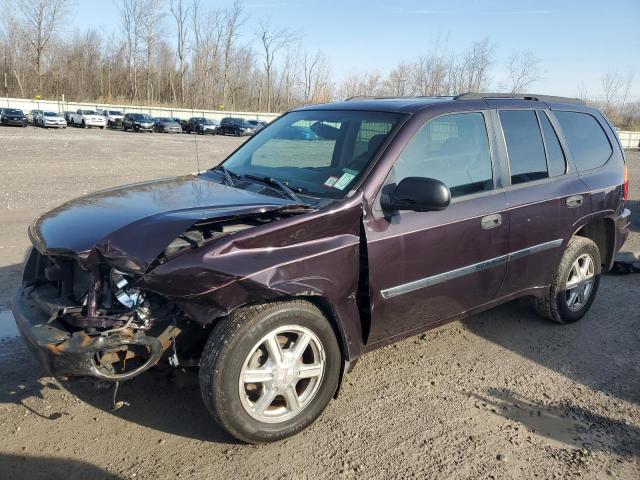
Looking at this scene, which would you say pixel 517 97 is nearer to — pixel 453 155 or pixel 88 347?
pixel 453 155

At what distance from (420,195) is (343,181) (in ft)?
1.66

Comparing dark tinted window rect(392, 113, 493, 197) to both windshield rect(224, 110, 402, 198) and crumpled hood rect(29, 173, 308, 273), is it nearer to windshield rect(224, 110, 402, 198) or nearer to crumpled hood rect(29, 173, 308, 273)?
windshield rect(224, 110, 402, 198)

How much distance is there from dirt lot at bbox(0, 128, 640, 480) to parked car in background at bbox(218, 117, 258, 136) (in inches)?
1609

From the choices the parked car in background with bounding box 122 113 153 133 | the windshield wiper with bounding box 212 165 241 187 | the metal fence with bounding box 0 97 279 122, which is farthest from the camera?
the metal fence with bounding box 0 97 279 122

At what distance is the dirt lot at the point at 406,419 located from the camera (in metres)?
2.75

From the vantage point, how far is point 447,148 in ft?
11.8

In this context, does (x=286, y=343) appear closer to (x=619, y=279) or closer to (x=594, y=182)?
(x=594, y=182)

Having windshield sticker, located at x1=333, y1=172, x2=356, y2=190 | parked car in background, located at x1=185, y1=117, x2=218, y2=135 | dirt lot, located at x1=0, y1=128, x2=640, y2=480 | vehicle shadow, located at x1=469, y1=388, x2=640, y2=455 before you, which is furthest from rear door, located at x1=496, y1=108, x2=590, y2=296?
parked car in background, located at x1=185, y1=117, x2=218, y2=135

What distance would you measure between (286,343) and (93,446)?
1.18 m

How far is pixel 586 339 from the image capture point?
175 inches

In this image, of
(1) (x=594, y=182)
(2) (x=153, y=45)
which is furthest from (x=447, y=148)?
(2) (x=153, y=45)

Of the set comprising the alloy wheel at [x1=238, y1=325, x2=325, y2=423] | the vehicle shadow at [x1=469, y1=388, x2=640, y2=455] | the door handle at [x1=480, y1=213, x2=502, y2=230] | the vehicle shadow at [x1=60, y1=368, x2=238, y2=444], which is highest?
the door handle at [x1=480, y1=213, x2=502, y2=230]

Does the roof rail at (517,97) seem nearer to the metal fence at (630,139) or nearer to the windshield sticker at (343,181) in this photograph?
the windshield sticker at (343,181)

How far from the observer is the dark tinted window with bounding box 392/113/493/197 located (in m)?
3.38
